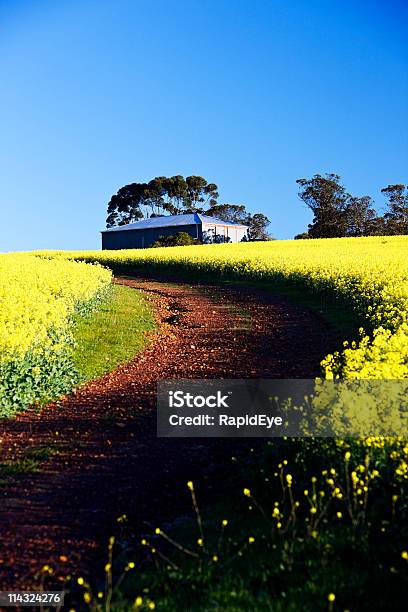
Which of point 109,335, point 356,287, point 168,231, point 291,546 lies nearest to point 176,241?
point 168,231

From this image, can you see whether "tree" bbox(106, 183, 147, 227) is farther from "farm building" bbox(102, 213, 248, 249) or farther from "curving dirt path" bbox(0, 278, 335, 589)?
"curving dirt path" bbox(0, 278, 335, 589)

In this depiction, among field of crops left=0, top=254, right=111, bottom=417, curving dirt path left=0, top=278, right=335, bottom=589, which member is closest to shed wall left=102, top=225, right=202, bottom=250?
field of crops left=0, top=254, right=111, bottom=417

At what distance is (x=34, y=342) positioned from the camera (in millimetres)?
13227

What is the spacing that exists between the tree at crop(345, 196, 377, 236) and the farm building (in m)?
16.8

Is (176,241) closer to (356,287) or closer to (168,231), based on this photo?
(168,231)

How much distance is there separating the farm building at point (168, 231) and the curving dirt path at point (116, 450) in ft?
221

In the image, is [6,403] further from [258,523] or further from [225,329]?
[225,329]

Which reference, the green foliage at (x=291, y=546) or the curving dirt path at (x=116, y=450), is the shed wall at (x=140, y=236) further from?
the green foliage at (x=291, y=546)

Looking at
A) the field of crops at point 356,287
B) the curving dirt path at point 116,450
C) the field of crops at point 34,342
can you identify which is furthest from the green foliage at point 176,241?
the curving dirt path at point 116,450

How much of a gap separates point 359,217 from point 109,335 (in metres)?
84.0

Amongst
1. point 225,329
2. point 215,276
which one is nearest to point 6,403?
point 225,329

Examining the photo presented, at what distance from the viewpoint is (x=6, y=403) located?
38.5ft

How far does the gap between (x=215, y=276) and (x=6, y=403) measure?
79.9 ft

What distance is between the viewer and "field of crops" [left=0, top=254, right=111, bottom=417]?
12102mm
